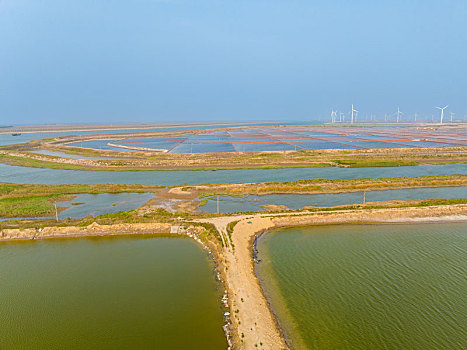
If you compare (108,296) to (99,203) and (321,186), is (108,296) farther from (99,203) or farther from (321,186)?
(321,186)

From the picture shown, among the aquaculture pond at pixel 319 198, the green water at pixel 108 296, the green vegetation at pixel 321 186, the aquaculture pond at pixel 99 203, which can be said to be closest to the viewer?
the green water at pixel 108 296

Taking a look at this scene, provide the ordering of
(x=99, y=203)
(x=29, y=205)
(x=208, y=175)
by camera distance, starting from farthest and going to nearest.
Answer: (x=208, y=175) → (x=99, y=203) → (x=29, y=205)

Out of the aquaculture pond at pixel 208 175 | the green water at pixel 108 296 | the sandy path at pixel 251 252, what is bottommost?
the green water at pixel 108 296

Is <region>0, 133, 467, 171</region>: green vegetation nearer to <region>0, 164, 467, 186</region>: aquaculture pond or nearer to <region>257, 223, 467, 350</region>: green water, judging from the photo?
<region>0, 164, 467, 186</region>: aquaculture pond

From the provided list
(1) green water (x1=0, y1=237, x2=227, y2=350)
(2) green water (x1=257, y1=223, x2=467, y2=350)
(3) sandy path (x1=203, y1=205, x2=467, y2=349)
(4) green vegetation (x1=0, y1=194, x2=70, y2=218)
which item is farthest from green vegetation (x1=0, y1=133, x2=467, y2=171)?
(1) green water (x1=0, y1=237, x2=227, y2=350)

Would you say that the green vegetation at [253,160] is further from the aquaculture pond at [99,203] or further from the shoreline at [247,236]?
the shoreline at [247,236]

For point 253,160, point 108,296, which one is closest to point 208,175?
point 253,160

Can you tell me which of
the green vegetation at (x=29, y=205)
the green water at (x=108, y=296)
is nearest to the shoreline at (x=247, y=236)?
the green water at (x=108, y=296)
